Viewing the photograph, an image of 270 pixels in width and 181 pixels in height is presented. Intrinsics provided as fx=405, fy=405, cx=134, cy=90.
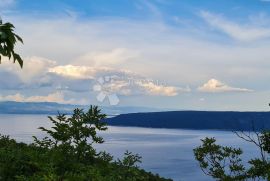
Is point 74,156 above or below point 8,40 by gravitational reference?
below

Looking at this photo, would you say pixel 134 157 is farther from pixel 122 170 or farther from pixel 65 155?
pixel 65 155

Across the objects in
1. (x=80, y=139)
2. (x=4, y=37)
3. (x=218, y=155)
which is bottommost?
(x=218, y=155)

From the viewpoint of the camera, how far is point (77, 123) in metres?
8.75

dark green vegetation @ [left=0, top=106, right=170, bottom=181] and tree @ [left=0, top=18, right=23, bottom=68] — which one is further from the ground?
tree @ [left=0, top=18, right=23, bottom=68]

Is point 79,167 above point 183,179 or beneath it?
above

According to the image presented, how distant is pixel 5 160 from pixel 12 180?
0.68 metres

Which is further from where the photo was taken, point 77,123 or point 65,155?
point 77,123

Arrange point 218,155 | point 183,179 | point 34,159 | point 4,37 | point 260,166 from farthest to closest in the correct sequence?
point 183,179 → point 218,155 → point 260,166 → point 34,159 → point 4,37

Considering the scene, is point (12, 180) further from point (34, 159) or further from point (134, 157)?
point (134, 157)

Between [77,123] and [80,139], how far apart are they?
350 mm

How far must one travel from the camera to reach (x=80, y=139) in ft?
28.6

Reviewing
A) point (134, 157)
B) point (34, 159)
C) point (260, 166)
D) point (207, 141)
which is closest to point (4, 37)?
point (34, 159)

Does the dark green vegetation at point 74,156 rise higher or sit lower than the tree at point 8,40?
lower

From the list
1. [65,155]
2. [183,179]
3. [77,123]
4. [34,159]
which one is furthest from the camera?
[183,179]
